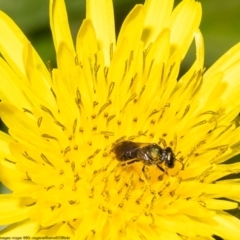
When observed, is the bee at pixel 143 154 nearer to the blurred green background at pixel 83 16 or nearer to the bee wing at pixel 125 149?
the bee wing at pixel 125 149

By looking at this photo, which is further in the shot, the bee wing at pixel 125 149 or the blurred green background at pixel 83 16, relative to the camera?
the blurred green background at pixel 83 16

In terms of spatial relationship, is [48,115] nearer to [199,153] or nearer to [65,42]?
[65,42]

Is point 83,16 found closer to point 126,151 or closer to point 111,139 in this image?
point 111,139

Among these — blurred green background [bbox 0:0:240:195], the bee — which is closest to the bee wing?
the bee

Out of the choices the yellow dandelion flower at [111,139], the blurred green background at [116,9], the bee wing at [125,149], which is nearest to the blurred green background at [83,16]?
the blurred green background at [116,9]

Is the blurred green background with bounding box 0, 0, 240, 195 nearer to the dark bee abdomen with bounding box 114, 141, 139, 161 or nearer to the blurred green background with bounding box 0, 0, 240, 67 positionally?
the blurred green background with bounding box 0, 0, 240, 67

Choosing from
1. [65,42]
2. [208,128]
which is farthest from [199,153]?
[65,42]

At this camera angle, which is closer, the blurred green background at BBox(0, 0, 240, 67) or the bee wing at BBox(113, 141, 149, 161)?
the bee wing at BBox(113, 141, 149, 161)
